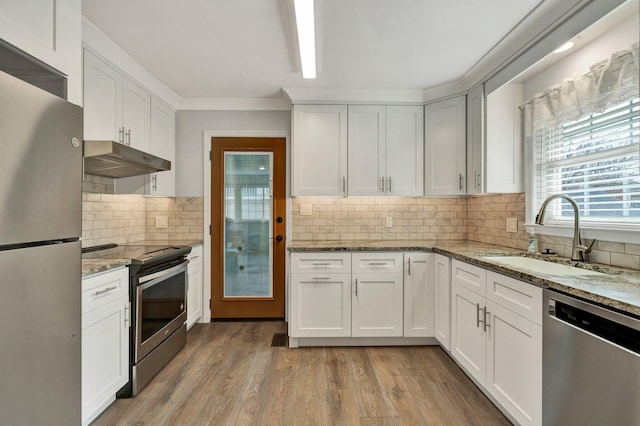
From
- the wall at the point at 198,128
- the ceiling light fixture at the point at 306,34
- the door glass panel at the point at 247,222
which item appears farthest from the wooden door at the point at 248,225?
the ceiling light fixture at the point at 306,34

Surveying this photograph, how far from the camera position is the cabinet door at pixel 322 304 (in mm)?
2861

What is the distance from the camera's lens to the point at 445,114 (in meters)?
3.08

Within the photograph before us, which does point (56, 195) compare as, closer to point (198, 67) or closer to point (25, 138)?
point (25, 138)

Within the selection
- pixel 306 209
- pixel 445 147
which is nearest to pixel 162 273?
pixel 306 209

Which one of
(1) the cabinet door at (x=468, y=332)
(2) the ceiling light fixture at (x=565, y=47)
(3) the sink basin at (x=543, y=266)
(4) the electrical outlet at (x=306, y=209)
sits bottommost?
(1) the cabinet door at (x=468, y=332)

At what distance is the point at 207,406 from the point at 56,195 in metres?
1.56

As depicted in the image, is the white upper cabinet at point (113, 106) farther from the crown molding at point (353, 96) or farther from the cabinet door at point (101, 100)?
the crown molding at point (353, 96)

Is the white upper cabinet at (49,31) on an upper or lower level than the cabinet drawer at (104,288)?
upper

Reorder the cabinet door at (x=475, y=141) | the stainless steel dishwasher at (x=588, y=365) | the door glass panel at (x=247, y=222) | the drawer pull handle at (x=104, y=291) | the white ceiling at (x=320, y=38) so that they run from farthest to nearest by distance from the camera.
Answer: the door glass panel at (x=247, y=222) → the cabinet door at (x=475, y=141) → the white ceiling at (x=320, y=38) → the drawer pull handle at (x=104, y=291) → the stainless steel dishwasher at (x=588, y=365)

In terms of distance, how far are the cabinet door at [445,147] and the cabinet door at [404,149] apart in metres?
0.06

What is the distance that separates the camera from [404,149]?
10.6ft

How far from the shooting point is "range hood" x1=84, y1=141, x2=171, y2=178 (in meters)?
1.93

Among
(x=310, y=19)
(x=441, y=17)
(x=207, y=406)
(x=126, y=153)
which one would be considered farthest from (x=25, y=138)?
(x=441, y=17)

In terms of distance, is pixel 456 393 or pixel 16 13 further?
pixel 456 393
